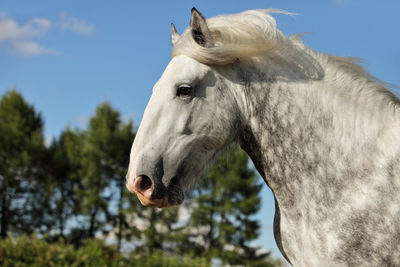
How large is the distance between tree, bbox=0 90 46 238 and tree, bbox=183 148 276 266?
13.7 metres

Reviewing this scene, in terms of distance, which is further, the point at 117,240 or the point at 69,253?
the point at 117,240

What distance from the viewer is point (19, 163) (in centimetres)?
3481

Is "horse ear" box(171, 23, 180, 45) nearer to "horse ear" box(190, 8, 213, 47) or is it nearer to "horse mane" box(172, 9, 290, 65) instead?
"horse mane" box(172, 9, 290, 65)

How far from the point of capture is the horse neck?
8.52 ft

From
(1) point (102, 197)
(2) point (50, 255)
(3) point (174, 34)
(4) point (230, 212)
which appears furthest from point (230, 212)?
(3) point (174, 34)

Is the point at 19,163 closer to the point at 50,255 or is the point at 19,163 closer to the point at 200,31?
the point at 50,255

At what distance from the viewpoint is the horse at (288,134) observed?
2428 millimetres

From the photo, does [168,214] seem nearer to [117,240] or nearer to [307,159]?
[117,240]

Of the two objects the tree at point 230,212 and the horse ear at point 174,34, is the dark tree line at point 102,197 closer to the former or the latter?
the tree at point 230,212

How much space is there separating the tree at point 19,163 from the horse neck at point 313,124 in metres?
34.8

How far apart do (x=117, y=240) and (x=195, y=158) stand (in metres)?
33.8

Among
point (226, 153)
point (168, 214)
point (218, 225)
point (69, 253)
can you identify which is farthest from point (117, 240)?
point (226, 153)

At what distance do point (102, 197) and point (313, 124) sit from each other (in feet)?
112

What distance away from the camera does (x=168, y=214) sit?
108ft
